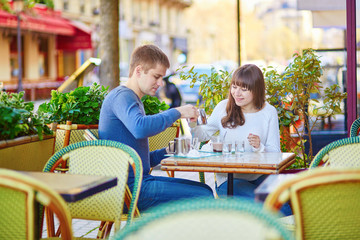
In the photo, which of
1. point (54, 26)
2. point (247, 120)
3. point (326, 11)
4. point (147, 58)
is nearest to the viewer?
point (147, 58)

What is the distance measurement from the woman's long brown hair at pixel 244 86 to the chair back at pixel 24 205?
199 centimetres

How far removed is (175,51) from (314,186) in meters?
47.3

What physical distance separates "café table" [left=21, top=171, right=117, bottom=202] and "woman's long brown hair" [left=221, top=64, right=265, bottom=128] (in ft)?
5.80

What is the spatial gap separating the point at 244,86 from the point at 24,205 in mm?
2209

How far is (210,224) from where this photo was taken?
1.68 meters

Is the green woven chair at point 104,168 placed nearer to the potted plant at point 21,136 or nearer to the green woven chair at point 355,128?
the potted plant at point 21,136

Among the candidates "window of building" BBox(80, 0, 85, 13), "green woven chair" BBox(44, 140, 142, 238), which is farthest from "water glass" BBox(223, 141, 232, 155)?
"window of building" BBox(80, 0, 85, 13)

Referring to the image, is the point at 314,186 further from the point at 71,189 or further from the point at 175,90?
the point at 175,90

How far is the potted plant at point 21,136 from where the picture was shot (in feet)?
11.2

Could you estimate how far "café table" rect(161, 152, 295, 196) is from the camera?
10.6 ft

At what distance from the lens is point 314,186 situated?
201 centimetres

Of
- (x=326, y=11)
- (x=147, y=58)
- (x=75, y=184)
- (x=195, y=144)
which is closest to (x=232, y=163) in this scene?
(x=195, y=144)

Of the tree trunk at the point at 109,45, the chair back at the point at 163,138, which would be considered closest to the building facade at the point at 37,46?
the tree trunk at the point at 109,45

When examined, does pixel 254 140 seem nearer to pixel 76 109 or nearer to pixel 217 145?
pixel 217 145
